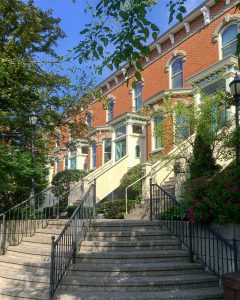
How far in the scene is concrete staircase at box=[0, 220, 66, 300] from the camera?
289 inches

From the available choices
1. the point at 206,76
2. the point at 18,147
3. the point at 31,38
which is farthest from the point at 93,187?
the point at 206,76

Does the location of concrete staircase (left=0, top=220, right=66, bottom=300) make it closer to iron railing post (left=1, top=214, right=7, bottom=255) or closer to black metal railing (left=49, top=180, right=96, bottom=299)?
iron railing post (left=1, top=214, right=7, bottom=255)

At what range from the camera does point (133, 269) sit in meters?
7.68

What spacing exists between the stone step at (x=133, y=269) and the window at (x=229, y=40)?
1336 centimetres

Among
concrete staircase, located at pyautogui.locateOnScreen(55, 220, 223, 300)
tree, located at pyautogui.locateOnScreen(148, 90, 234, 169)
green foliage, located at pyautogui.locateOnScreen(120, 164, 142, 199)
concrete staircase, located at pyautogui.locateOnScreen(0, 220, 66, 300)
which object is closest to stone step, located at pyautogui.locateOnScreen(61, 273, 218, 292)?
concrete staircase, located at pyautogui.locateOnScreen(55, 220, 223, 300)

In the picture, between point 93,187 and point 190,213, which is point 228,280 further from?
point 93,187

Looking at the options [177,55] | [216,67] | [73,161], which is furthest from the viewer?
[73,161]

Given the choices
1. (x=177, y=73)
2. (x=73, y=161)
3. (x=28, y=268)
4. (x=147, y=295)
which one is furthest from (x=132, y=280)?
(x=73, y=161)

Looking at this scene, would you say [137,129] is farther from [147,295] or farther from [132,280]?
[147,295]

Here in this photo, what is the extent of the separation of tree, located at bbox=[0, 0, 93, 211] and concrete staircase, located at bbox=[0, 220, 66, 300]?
1740mm

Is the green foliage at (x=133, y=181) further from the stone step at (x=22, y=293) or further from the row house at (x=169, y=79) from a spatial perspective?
the stone step at (x=22, y=293)

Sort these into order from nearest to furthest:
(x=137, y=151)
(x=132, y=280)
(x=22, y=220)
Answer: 1. (x=132, y=280)
2. (x=22, y=220)
3. (x=137, y=151)

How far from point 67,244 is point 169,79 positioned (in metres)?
16.5

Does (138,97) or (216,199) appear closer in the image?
(216,199)
